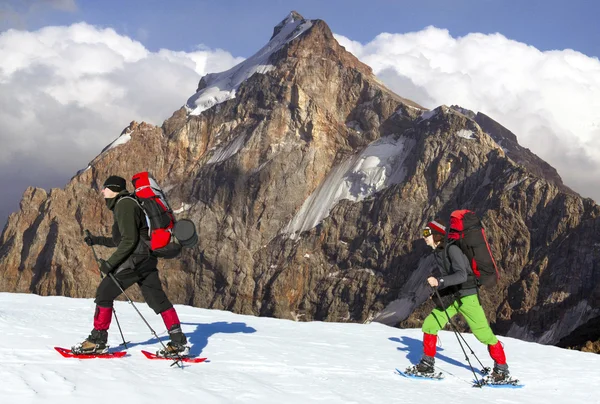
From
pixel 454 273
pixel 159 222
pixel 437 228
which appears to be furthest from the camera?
pixel 437 228

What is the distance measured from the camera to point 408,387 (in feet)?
30.1

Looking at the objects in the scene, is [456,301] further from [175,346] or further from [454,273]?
[175,346]

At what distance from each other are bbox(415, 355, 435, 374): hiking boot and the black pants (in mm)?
4228

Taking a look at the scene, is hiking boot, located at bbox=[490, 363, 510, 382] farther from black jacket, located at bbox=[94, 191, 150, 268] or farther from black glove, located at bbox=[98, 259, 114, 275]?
black glove, located at bbox=[98, 259, 114, 275]

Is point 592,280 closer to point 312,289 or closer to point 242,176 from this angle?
point 312,289

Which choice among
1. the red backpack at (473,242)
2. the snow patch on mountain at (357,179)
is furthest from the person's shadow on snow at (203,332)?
the snow patch on mountain at (357,179)

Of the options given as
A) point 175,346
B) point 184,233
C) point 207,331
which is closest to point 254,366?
point 175,346

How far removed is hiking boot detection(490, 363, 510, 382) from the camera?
9867mm

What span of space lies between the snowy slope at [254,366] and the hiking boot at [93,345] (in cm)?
31

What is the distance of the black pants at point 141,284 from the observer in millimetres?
8756

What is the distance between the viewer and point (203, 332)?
40.8 feet

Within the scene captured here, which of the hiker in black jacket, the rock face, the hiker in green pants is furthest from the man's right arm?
the rock face

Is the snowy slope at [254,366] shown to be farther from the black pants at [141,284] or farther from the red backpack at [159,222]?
the red backpack at [159,222]

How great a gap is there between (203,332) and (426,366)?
4.67 metres
